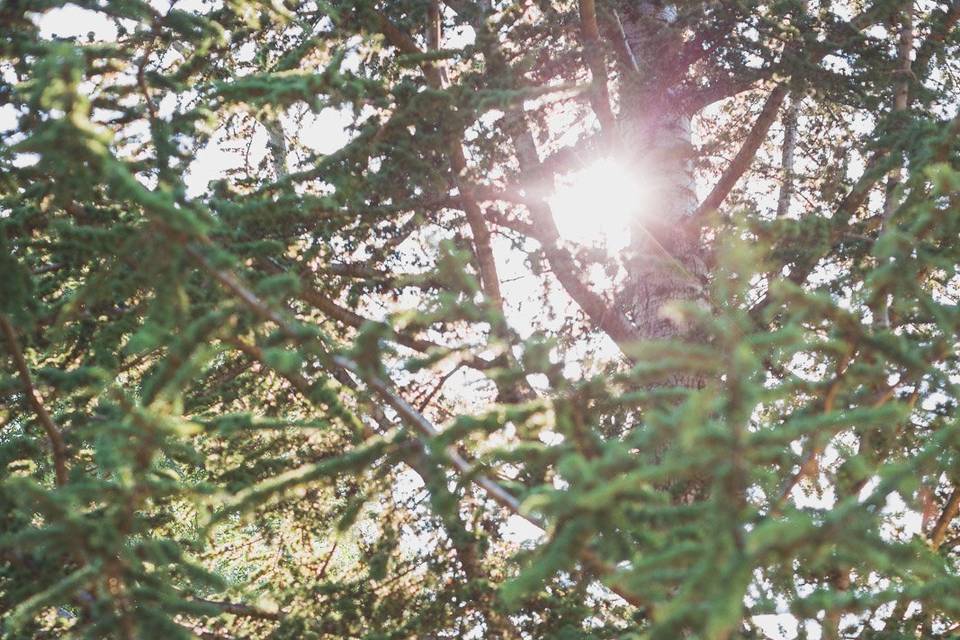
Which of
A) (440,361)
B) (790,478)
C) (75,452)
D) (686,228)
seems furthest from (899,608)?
(75,452)

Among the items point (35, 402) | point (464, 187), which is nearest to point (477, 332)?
point (464, 187)

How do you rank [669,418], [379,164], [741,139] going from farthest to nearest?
[741,139] → [379,164] → [669,418]

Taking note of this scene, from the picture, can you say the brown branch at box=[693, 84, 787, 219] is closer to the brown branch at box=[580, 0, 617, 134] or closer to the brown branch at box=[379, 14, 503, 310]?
the brown branch at box=[580, 0, 617, 134]

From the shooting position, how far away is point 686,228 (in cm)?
655

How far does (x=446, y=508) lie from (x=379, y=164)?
3089 mm

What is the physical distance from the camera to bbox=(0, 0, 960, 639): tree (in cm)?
261

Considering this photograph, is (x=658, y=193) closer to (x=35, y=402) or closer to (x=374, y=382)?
(x=374, y=382)

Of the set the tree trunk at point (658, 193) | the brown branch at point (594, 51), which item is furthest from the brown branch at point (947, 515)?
the brown branch at point (594, 51)

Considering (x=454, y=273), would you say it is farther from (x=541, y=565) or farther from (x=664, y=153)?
(x=664, y=153)

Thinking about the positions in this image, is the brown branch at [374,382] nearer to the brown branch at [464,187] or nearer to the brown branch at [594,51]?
the brown branch at [464,187]

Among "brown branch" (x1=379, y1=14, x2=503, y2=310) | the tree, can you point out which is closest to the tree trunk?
the tree

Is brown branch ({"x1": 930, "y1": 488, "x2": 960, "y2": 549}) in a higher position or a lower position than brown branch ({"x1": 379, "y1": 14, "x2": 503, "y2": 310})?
lower

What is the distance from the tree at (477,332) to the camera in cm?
261

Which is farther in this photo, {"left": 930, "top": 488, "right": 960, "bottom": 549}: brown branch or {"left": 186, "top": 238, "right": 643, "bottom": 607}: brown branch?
{"left": 930, "top": 488, "right": 960, "bottom": 549}: brown branch
